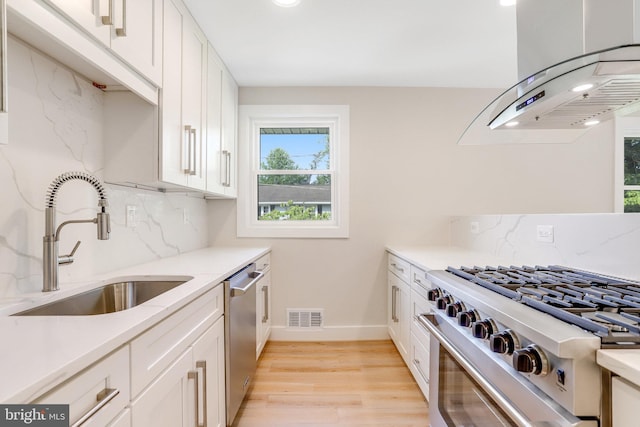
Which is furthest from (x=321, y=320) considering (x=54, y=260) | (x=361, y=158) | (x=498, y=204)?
(x=54, y=260)

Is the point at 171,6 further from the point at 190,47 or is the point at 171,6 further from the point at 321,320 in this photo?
the point at 321,320

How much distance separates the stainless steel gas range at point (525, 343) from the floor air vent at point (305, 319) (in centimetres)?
162

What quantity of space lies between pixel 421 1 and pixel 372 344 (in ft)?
8.81

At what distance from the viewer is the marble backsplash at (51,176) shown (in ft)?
3.75

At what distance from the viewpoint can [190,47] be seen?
76.5 inches

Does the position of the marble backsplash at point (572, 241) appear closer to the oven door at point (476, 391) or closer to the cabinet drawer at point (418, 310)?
the cabinet drawer at point (418, 310)

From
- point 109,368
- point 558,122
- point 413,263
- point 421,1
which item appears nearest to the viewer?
point 109,368

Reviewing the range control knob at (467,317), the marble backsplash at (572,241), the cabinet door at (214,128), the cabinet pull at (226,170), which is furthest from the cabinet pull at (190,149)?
the marble backsplash at (572,241)

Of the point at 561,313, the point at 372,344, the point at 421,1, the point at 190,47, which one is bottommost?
the point at 372,344

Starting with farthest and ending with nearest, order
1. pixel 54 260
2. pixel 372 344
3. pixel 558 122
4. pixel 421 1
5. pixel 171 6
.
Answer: pixel 372 344 → pixel 421 1 → pixel 171 6 → pixel 558 122 → pixel 54 260

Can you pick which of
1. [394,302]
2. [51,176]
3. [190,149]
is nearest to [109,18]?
[51,176]

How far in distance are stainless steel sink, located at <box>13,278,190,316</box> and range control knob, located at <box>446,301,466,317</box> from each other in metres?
1.22

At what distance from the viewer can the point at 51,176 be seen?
1.31m

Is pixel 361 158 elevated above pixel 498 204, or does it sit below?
above
